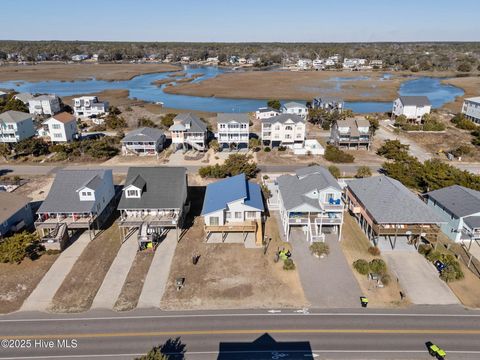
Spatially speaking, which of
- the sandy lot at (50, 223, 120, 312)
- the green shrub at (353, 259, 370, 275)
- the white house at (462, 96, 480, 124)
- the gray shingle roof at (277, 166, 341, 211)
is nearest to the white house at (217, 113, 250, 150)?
the gray shingle roof at (277, 166, 341, 211)

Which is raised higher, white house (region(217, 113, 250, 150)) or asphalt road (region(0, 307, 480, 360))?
white house (region(217, 113, 250, 150))

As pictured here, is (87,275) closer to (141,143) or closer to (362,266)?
(362,266)

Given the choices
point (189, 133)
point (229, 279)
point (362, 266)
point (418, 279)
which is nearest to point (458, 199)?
point (418, 279)

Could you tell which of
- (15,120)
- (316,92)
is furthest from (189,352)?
(316,92)

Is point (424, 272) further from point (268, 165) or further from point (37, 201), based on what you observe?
point (37, 201)

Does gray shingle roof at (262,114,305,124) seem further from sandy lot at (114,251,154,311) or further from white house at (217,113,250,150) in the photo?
sandy lot at (114,251,154,311)
